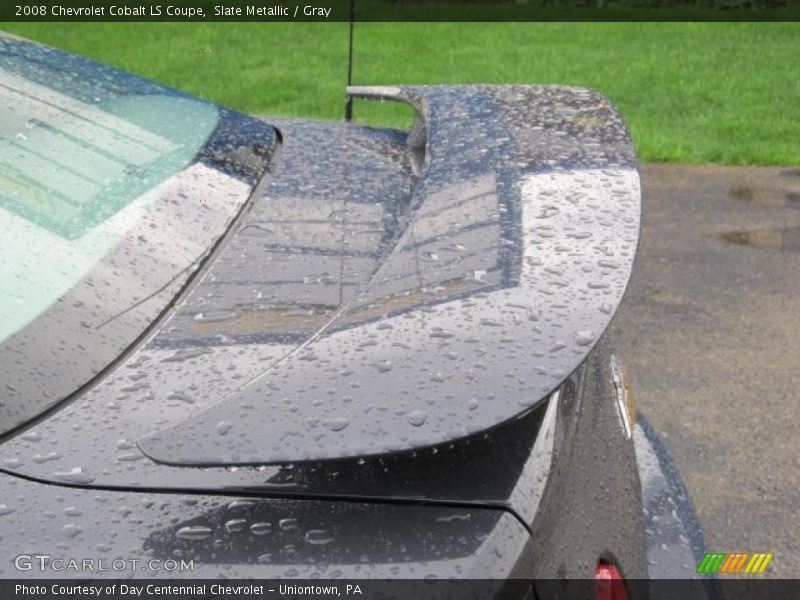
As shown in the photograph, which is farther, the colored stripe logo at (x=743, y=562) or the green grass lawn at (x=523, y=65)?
the green grass lawn at (x=523, y=65)

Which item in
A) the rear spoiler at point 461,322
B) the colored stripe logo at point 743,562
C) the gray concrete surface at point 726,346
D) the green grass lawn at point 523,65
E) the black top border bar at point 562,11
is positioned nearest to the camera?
the rear spoiler at point 461,322

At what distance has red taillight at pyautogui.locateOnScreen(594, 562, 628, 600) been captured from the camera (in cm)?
146

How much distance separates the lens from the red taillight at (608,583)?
1.46 meters

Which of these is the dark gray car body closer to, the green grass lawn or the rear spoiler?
the rear spoiler

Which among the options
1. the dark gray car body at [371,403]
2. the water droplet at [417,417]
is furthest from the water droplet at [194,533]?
the water droplet at [417,417]

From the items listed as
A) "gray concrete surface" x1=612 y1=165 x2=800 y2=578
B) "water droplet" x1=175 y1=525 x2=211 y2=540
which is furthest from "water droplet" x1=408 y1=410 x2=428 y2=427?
"gray concrete surface" x1=612 y1=165 x2=800 y2=578

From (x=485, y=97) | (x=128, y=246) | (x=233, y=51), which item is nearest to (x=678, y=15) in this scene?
(x=233, y=51)

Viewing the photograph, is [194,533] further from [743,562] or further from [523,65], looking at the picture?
[523,65]

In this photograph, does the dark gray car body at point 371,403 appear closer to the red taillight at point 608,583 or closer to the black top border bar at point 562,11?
the red taillight at point 608,583

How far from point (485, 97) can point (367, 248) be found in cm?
63

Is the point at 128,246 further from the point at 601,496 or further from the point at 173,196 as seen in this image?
the point at 601,496

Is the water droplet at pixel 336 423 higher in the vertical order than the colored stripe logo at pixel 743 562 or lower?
higher

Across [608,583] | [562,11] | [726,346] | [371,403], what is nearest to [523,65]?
A: [562,11]

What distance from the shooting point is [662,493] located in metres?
2.15
